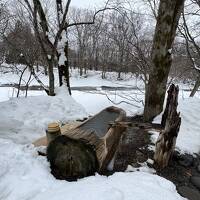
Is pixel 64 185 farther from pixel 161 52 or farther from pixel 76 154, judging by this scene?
pixel 161 52

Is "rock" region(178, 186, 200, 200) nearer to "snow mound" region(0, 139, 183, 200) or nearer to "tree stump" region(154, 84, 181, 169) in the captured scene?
"snow mound" region(0, 139, 183, 200)

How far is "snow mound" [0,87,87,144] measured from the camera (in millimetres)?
5215

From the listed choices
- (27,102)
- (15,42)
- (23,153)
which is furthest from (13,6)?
(23,153)

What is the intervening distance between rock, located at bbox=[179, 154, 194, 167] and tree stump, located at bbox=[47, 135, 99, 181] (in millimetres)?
1785

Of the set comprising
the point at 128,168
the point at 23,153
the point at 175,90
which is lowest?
the point at 128,168

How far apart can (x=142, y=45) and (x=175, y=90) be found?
22.8ft

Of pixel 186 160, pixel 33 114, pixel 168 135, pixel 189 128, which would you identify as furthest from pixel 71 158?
pixel 189 128

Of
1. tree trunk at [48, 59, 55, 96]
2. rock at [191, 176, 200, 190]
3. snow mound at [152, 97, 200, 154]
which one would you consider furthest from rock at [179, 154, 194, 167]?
tree trunk at [48, 59, 55, 96]

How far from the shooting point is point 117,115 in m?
5.29

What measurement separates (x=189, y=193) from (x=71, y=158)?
1758 millimetres

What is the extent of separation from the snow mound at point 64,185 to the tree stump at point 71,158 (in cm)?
13

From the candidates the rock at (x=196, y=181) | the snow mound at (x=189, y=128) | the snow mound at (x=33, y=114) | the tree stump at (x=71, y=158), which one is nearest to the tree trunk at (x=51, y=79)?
the snow mound at (x=33, y=114)

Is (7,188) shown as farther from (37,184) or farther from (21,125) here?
(21,125)

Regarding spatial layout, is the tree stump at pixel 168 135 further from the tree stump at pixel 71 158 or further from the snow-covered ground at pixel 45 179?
the tree stump at pixel 71 158
